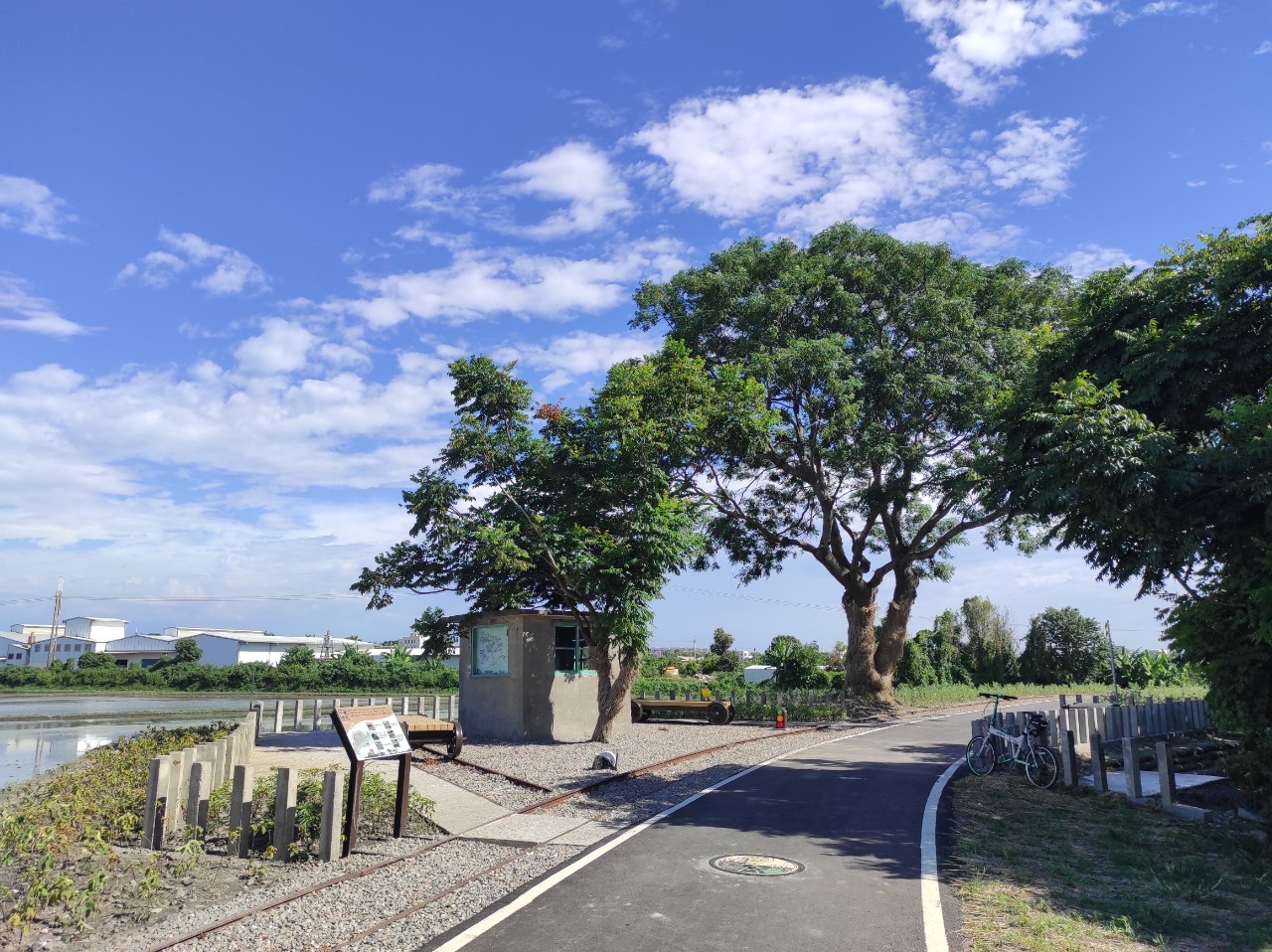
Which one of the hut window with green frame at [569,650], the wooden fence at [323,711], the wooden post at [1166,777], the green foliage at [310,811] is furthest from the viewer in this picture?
the wooden fence at [323,711]

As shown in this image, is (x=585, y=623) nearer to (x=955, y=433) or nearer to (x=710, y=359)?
(x=710, y=359)

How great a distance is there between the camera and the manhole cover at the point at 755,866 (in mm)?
8281

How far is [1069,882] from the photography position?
808 cm

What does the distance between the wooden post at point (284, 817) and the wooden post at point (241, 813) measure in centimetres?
44

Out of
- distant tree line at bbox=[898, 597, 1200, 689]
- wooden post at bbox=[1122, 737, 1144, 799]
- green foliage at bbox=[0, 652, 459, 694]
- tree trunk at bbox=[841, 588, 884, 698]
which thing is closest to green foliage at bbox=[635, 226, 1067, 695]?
tree trunk at bbox=[841, 588, 884, 698]

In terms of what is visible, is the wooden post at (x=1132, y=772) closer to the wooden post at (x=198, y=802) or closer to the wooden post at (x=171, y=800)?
the wooden post at (x=198, y=802)

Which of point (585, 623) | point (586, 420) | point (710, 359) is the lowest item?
point (585, 623)

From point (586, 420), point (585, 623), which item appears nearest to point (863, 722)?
point (585, 623)

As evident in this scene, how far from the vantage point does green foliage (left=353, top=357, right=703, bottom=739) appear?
1817 cm

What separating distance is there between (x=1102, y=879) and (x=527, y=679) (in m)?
13.9

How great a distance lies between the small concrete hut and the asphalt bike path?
7969mm

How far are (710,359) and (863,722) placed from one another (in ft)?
42.2

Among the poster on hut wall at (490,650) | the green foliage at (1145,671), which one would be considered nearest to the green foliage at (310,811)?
the poster on hut wall at (490,650)

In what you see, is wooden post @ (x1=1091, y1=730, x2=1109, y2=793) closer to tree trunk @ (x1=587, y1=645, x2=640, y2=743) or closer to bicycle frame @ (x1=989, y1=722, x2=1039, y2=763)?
bicycle frame @ (x1=989, y1=722, x2=1039, y2=763)
